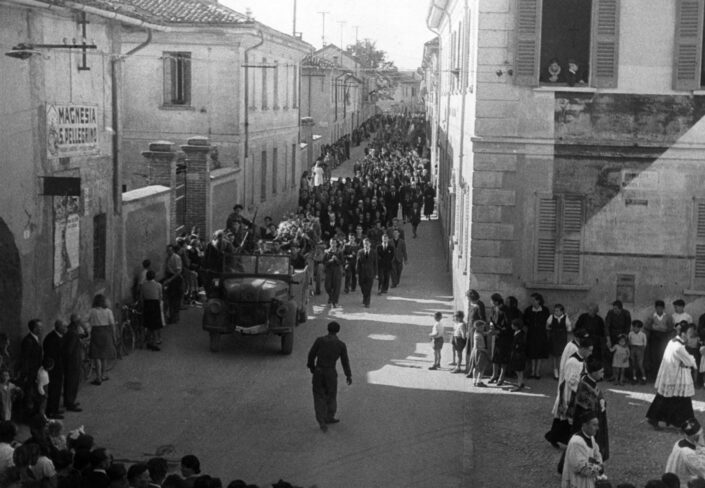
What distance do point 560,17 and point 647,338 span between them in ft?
18.3

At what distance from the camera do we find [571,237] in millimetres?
20203

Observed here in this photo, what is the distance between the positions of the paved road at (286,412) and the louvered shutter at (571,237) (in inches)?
107

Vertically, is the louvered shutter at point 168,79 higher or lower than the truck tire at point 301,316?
higher

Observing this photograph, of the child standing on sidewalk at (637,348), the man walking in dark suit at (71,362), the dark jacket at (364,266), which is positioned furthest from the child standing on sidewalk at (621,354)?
the man walking in dark suit at (71,362)

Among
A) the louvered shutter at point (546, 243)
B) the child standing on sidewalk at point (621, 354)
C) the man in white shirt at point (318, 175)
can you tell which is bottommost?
the child standing on sidewalk at point (621, 354)

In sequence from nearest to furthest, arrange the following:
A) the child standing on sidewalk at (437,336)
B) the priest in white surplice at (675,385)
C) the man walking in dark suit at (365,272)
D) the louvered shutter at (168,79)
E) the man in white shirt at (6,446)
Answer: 1. the man in white shirt at (6,446)
2. the priest in white surplice at (675,385)
3. the child standing on sidewalk at (437,336)
4. the man walking in dark suit at (365,272)
5. the louvered shutter at (168,79)

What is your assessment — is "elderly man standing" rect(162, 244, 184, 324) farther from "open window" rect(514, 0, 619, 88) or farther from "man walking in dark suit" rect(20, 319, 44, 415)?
"open window" rect(514, 0, 619, 88)

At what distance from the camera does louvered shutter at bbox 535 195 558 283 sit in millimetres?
20203

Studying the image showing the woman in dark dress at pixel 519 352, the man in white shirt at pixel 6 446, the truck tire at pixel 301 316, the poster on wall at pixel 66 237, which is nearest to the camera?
the man in white shirt at pixel 6 446

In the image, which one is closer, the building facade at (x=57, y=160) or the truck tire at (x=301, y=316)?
the building facade at (x=57, y=160)

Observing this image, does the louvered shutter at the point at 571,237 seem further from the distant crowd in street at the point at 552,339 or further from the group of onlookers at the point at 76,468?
the group of onlookers at the point at 76,468

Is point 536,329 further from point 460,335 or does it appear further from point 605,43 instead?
point 605,43

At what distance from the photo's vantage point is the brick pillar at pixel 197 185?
2981cm

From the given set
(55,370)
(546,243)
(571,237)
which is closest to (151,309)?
(55,370)
